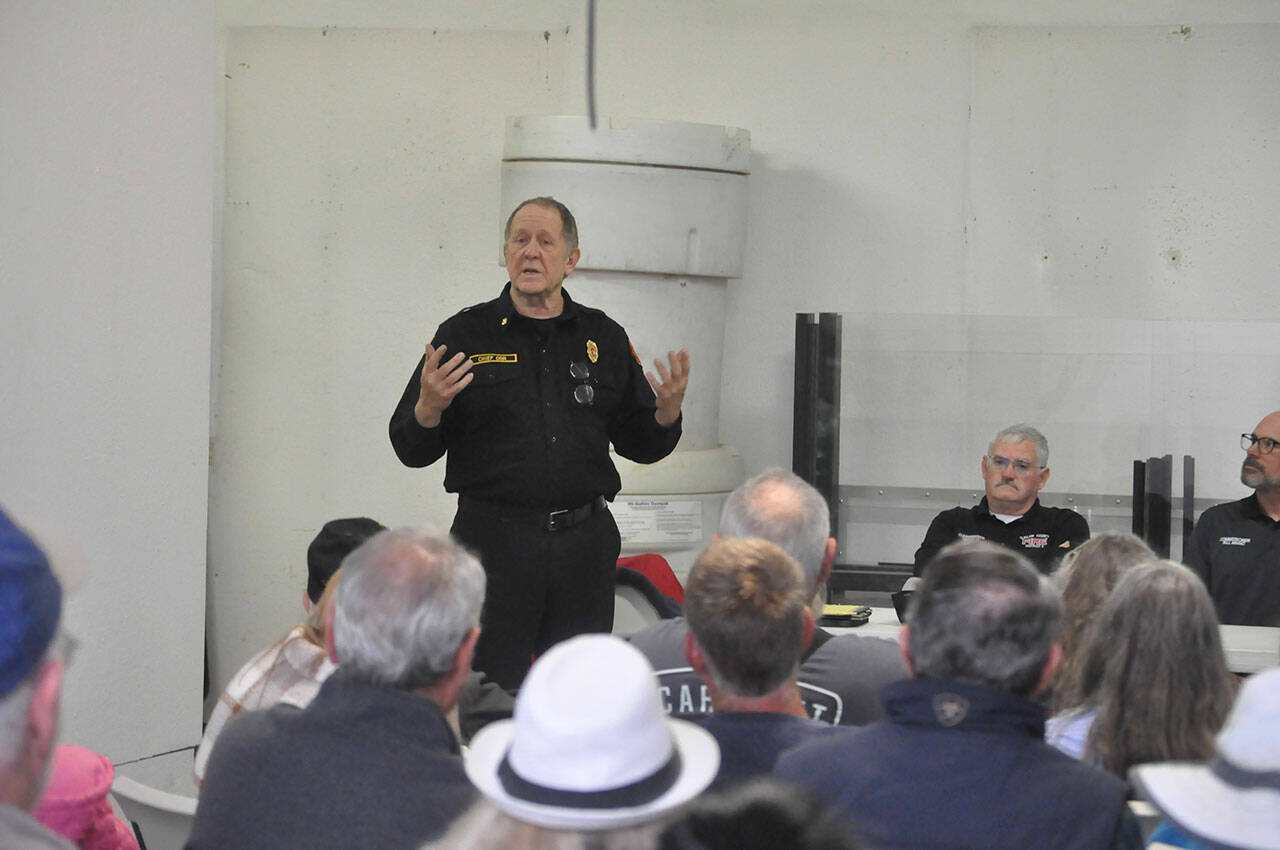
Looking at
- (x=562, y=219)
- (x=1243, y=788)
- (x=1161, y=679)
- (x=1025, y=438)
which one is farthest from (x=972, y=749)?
(x=1025, y=438)

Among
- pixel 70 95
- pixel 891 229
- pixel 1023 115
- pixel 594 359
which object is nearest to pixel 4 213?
pixel 70 95

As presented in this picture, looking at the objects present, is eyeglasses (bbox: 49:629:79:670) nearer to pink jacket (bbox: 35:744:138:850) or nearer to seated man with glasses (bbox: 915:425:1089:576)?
pink jacket (bbox: 35:744:138:850)

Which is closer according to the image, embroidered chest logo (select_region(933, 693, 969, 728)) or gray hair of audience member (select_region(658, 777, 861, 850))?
gray hair of audience member (select_region(658, 777, 861, 850))

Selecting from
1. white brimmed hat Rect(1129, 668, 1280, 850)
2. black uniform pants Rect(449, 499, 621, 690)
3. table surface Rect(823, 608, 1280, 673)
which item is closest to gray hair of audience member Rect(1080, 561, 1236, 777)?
white brimmed hat Rect(1129, 668, 1280, 850)

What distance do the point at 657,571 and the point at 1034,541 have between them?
1080mm

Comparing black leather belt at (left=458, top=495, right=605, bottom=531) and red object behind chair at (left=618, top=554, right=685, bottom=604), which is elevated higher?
black leather belt at (left=458, top=495, right=605, bottom=531)

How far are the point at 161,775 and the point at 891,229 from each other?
9.18 feet

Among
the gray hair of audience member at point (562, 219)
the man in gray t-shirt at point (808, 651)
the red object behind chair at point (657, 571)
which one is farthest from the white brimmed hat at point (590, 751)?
the red object behind chair at point (657, 571)

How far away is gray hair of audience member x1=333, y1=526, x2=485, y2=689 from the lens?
1.65 metres

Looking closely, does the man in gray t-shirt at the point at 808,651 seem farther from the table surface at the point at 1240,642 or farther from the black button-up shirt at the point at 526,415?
the black button-up shirt at the point at 526,415

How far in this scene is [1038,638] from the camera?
62.8 inches

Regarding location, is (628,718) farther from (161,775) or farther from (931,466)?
(931,466)

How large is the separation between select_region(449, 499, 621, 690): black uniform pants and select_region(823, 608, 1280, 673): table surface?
24.0 inches

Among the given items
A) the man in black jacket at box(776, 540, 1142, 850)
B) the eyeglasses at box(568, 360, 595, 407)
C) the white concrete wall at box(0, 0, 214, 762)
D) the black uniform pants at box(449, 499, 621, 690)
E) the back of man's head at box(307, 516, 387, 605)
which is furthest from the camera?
the eyeglasses at box(568, 360, 595, 407)
